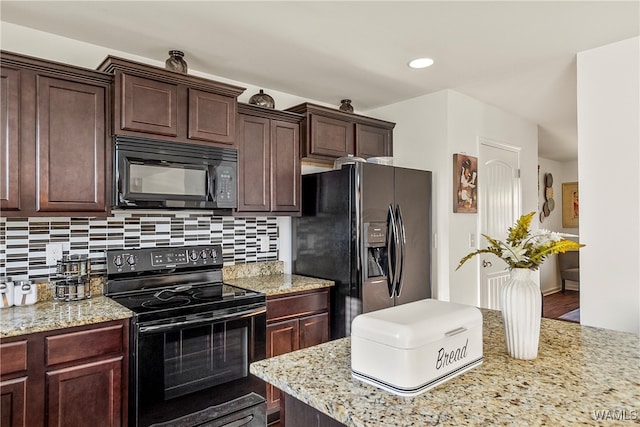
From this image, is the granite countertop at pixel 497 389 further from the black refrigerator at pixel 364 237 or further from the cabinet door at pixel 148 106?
the cabinet door at pixel 148 106

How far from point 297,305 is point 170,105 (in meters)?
1.49

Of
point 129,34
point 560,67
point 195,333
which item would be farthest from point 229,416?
point 560,67

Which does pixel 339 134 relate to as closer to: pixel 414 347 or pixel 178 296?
pixel 178 296

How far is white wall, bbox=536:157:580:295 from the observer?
22.8ft

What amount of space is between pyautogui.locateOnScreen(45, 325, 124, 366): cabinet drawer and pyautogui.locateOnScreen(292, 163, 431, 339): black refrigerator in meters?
1.45

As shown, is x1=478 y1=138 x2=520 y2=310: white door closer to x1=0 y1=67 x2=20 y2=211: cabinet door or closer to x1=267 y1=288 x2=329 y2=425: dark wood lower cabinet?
x1=267 y1=288 x2=329 y2=425: dark wood lower cabinet

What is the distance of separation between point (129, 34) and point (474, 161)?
2847 millimetres

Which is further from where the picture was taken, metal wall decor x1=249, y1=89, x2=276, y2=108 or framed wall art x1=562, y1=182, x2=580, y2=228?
framed wall art x1=562, y1=182, x2=580, y2=228

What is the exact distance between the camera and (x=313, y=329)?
9.43 feet

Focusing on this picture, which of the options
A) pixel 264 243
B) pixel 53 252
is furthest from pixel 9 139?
pixel 264 243

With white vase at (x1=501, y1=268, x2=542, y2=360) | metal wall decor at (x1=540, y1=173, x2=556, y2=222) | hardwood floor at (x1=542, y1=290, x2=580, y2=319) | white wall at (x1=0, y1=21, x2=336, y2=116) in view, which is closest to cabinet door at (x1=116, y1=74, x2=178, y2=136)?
white wall at (x1=0, y1=21, x2=336, y2=116)

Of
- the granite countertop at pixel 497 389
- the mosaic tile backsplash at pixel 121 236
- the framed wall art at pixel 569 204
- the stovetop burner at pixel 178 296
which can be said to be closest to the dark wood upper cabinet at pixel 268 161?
the mosaic tile backsplash at pixel 121 236

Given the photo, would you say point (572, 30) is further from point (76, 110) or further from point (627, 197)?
point (76, 110)

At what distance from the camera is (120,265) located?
2494 mm
